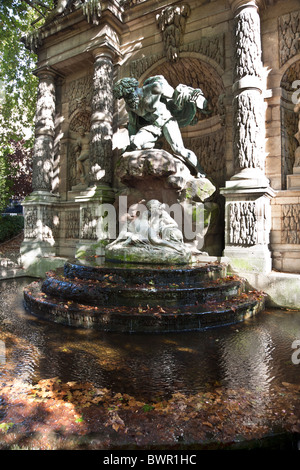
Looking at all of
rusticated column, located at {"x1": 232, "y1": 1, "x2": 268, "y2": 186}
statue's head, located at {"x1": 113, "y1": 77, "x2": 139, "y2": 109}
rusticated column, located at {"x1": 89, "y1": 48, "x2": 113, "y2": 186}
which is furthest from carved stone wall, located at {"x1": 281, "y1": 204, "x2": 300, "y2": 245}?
rusticated column, located at {"x1": 89, "y1": 48, "x2": 113, "y2": 186}

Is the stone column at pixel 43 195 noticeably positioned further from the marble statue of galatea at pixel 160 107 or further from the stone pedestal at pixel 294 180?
the stone pedestal at pixel 294 180

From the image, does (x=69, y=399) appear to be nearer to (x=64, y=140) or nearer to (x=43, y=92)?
(x=64, y=140)

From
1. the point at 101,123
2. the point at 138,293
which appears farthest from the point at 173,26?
the point at 138,293

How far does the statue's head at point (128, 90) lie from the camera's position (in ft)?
24.2

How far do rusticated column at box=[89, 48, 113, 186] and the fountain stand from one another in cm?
130

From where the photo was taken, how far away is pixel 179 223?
668cm

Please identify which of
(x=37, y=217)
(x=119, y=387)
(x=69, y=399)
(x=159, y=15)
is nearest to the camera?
(x=69, y=399)

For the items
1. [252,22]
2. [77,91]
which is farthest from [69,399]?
[77,91]

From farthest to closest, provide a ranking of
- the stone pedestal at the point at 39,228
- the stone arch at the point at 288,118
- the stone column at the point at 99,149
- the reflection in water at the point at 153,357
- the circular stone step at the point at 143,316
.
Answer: the stone pedestal at the point at 39,228 → the stone column at the point at 99,149 → the stone arch at the point at 288,118 → the circular stone step at the point at 143,316 → the reflection in water at the point at 153,357

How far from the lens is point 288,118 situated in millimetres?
6855

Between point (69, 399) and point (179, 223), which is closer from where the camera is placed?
point (69, 399)

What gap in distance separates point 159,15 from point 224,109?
12.0 ft

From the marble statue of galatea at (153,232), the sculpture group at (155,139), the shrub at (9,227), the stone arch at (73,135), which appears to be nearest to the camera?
the marble statue of galatea at (153,232)

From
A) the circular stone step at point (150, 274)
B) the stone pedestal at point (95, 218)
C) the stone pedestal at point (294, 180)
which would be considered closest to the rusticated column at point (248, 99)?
the stone pedestal at point (294, 180)
